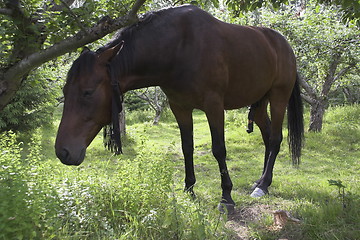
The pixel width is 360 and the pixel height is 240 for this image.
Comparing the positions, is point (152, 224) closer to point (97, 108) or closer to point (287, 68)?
point (97, 108)

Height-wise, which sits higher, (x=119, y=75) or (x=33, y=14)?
(x=33, y=14)

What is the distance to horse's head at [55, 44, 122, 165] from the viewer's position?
9.26 ft

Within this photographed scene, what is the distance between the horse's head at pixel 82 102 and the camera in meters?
2.82

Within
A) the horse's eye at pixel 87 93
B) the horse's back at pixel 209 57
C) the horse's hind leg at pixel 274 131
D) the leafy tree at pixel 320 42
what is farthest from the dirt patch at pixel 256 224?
the leafy tree at pixel 320 42

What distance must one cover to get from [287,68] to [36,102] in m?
7.82

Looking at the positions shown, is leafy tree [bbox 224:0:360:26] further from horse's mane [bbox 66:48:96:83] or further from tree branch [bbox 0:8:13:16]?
tree branch [bbox 0:8:13:16]

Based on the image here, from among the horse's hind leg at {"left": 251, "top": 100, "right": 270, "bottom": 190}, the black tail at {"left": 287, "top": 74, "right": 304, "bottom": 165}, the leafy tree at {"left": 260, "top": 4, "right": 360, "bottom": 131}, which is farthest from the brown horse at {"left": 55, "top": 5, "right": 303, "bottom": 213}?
the leafy tree at {"left": 260, "top": 4, "right": 360, "bottom": 131}

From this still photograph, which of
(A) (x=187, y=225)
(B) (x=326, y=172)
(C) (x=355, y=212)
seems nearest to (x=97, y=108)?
(A) (x=187, y=225)

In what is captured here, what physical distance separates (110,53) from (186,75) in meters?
0.94

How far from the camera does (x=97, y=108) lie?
2973 millimetres

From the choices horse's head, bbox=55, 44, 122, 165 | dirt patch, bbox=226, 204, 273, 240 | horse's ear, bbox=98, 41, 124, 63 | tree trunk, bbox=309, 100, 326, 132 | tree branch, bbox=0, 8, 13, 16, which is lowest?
tree trunk, bbox=309, 100, 326, 132

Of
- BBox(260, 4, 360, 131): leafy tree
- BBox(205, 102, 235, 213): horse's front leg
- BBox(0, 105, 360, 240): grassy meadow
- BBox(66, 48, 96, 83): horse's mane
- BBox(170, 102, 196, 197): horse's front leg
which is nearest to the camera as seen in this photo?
BBox(0, 105, 360, 240): grassy meadow

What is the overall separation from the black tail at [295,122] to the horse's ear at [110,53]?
3.54m

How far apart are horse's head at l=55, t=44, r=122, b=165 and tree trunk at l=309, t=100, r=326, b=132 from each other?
7.63 metres
